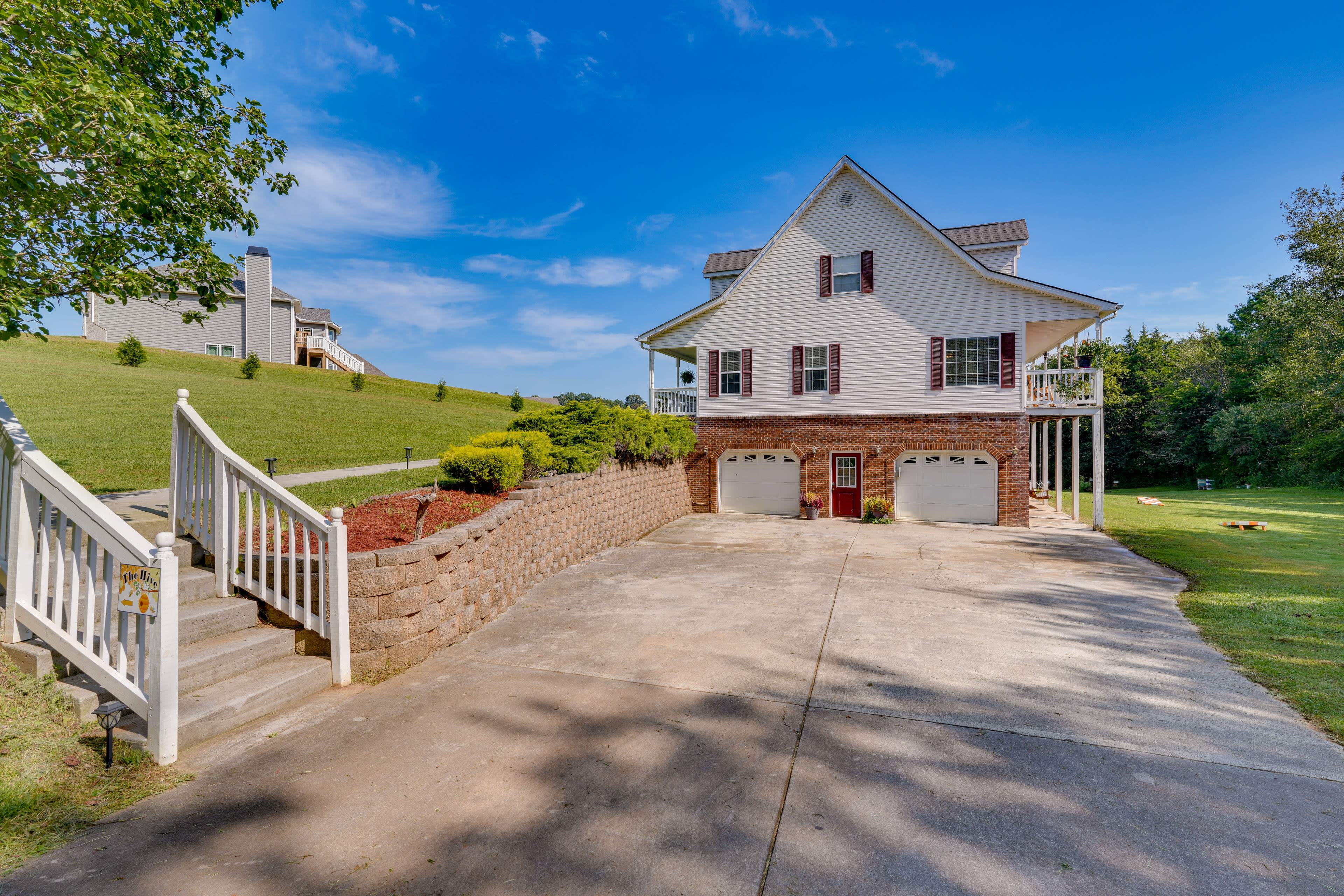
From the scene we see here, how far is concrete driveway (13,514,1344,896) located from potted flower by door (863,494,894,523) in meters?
8.75

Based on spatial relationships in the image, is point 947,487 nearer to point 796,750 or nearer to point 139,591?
point 796,750

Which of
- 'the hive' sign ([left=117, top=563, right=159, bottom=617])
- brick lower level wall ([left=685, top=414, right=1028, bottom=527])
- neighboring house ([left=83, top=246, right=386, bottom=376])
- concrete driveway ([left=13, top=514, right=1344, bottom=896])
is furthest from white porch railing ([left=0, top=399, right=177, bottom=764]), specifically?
neighboring house ([left=83, top=246, right=386, bottom=376])

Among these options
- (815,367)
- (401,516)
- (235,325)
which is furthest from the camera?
(235,325)

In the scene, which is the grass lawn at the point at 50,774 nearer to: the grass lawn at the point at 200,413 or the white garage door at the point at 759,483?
the grass lawn at the point at 200,413

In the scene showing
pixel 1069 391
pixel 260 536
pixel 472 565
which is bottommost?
pixel 472 565

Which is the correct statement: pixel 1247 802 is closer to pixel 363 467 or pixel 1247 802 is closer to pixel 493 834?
pixel 493 834

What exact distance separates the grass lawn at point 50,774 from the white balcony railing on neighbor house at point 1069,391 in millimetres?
16764

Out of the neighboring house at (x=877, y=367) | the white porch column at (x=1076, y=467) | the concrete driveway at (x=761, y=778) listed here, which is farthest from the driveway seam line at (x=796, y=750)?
the white porch column at (x=1076, y=467)

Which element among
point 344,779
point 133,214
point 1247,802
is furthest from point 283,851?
point 133,214

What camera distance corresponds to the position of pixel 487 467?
820 cm

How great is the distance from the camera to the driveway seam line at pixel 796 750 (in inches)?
98.3

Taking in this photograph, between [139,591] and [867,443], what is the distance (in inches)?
591

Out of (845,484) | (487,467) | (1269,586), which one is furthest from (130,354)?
(1269,586)

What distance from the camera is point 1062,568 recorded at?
922 cm
